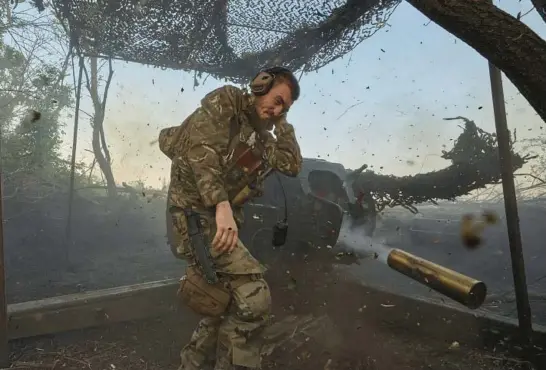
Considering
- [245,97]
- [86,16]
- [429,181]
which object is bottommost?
[429,181]

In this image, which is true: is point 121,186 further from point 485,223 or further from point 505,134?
point 505,134

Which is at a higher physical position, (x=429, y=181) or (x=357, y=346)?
(x=429, y=181)

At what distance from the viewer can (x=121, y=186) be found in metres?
12.4

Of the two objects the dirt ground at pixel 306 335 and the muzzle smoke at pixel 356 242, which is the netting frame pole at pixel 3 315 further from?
the muzzle smoke at pixel 356 242

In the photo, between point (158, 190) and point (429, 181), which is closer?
point (429, 181)

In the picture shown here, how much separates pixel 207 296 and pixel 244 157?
92cm

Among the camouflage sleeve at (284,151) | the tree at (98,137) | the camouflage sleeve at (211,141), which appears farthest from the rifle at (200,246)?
the tree at (98,137)

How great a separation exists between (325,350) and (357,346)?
299 mm

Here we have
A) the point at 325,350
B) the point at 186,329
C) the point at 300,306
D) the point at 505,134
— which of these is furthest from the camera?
the point at 300,306

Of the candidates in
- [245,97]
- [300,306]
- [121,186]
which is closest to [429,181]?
[300,306]

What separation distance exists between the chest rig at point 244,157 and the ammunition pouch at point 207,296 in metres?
0.57

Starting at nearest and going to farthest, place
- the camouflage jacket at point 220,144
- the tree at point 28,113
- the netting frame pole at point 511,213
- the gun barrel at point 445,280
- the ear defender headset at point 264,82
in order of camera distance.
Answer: the camouflage jacket at point 220,144, the ear defender headset at point 264,82, the gun barrel at point 445,280, the netting frame pole at point 511,213, the tree at point 28,113

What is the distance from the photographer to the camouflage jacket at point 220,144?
251 cm

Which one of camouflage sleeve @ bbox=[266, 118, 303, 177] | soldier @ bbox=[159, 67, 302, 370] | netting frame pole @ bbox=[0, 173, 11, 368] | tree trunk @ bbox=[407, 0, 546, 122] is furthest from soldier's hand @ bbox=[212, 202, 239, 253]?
netting frame pole @ bbox=[0, 173, 11, 368]
